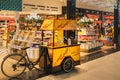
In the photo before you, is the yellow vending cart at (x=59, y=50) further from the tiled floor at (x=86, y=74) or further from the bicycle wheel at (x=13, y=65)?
the bicycle wheel at (x=13, y=65)

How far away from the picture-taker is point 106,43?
12.3 m

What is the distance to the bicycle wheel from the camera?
491 cm

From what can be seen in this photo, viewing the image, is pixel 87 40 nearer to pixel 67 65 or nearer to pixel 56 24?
pixel 67 65

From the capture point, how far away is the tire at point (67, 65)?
18.1ft

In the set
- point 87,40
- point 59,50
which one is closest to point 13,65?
point 59,50

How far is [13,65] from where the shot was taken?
16.2ft

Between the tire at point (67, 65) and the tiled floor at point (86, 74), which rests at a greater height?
the tire at point (67, 65)

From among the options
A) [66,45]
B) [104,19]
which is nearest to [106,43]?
[66,45]

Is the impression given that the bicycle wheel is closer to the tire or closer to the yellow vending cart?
the yellow vending cart

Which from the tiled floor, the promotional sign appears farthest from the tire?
the promotional sign

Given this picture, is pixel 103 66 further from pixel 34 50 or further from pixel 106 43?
pixel 106 43

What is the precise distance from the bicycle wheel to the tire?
1202 mm

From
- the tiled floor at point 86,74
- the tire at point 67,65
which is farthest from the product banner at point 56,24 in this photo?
the tiled floor at point 86,74

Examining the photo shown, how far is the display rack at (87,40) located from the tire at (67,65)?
377 cm
